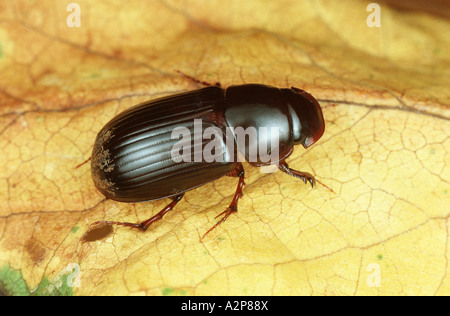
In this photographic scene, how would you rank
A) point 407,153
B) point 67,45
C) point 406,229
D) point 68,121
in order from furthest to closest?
point 67,45 < point 68,121 < point 407,153 < point 406,229

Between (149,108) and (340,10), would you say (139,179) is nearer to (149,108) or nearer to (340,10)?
(149,108)

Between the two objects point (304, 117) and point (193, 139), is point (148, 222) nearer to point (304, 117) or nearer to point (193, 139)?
point (193, 139)

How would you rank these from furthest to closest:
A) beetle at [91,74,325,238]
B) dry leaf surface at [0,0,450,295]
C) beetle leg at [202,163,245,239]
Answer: beetle at [91,74,325,238], beetle leg at [202,163,245,239], dry leaf surface at [0,0,450,295]

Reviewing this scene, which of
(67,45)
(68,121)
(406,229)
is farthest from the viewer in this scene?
(67,45)

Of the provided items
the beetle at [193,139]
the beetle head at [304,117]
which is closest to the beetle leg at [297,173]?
the beetle at [193,139]

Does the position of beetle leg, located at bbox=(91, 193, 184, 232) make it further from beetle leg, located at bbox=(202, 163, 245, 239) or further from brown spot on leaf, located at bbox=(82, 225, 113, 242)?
beetle leg, located at bbox=(202, 163, 245, 239)

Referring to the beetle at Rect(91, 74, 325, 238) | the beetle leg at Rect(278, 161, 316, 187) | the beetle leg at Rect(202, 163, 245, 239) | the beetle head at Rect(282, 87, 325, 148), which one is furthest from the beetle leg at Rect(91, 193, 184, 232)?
the beetle head at Rect(282, 87, 325, 148)

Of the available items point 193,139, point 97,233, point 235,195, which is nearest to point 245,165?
point 235,195

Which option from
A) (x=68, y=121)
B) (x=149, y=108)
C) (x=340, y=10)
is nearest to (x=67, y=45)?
(x=68, y=121)
